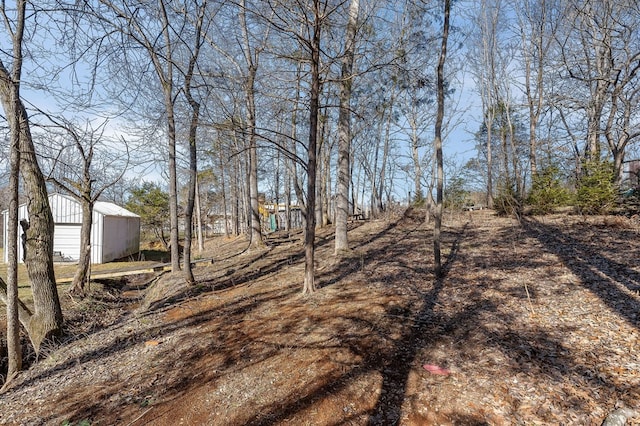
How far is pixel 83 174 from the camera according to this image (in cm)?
700

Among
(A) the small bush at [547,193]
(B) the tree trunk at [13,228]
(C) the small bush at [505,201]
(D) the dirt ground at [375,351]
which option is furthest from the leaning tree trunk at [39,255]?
(A) the small bush at [547,193]

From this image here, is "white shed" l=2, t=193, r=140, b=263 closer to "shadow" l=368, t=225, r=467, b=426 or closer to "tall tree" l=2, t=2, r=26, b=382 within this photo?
"tall tree" l=2, t=2, r=26, b=382

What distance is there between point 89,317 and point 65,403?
3766 millimetres

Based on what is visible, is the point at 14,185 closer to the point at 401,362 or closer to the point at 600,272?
the point at 401,362

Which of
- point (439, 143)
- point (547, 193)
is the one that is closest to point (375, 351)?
point (439, 143)

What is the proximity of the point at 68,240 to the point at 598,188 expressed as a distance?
2003cm

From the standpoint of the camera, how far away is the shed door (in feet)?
48.2

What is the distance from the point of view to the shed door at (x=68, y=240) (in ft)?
48.2

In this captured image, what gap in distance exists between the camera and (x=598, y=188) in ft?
27.3

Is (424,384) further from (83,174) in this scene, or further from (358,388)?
(83,174)

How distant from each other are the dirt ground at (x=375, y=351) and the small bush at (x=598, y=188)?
235 centimetres

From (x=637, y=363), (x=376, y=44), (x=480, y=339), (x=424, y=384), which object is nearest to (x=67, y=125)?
(x=376, y=44)

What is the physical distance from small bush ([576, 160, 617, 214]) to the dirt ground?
2353 millimetres

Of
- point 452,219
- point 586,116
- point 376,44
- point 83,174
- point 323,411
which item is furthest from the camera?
point 452,219
